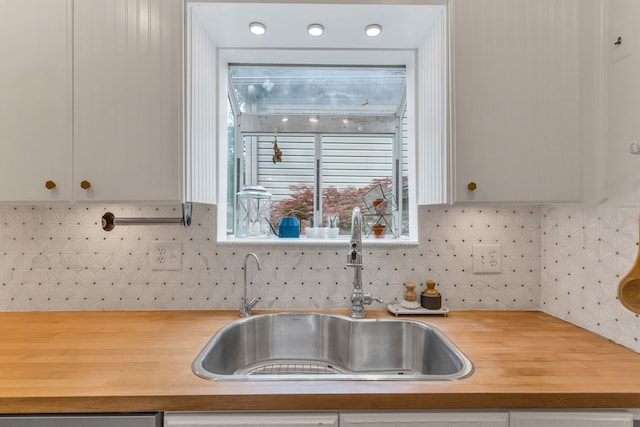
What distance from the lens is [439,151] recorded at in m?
1.24

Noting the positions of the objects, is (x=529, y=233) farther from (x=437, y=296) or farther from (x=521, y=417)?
(x=521, y=417)

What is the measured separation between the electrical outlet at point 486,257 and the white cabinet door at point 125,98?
4.39 ft

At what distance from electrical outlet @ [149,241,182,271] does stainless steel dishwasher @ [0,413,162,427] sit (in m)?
0.73

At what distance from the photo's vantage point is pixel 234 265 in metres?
1.50

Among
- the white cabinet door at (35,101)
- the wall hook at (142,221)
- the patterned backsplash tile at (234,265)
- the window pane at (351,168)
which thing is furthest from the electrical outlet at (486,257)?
the white cabinet door at (35,101)

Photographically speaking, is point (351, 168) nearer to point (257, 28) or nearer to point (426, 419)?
point (257, 28)

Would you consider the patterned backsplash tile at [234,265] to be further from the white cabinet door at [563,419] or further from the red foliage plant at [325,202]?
the white cabinet door at [563,419]

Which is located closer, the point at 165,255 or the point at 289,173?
the point at 165,255

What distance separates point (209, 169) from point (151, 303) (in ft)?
2.25

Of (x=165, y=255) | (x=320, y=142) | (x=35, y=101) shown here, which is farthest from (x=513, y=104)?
(x=35, y=101)

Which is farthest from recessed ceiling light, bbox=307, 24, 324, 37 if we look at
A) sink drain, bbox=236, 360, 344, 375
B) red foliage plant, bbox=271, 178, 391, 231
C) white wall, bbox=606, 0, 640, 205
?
sink drain, bbox=236, 360, 344, 375

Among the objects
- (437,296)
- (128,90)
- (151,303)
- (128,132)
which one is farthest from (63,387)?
(437,296)

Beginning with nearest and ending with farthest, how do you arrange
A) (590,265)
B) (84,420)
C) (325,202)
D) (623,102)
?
(84,420)
(623,102)
(590,265)
(325,202)

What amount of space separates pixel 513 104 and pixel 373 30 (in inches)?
25.0
